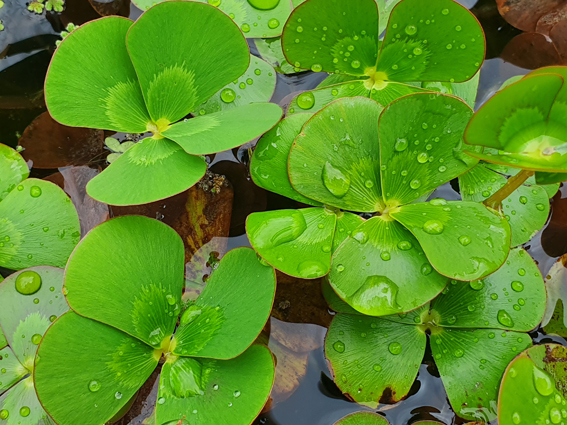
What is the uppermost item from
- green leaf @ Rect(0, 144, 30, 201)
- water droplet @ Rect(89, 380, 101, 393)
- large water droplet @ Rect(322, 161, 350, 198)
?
green leaf @ Rect(0, 144, 30, 201)

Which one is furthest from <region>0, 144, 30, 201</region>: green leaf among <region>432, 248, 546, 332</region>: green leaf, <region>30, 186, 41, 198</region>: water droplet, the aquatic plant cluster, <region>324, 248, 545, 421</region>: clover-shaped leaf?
<region>432, 248, 546, 332</region>: green leaf

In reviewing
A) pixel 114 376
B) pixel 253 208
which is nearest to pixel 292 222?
pixel 253 208

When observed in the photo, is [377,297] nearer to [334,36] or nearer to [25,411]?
[334,36]

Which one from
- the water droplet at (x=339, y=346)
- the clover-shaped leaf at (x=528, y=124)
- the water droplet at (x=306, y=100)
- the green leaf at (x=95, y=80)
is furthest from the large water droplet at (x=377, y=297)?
the green leaf at (x=95, y=80)

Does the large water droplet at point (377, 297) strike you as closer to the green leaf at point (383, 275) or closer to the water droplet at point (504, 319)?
the green leaf at point (383, 275)

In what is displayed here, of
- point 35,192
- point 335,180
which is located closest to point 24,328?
point 35,192

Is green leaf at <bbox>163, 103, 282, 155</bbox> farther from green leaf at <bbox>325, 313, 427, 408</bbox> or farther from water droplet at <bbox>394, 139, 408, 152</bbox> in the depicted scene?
green leaf at <bbox>325, 313, 427, 408</bbox>
